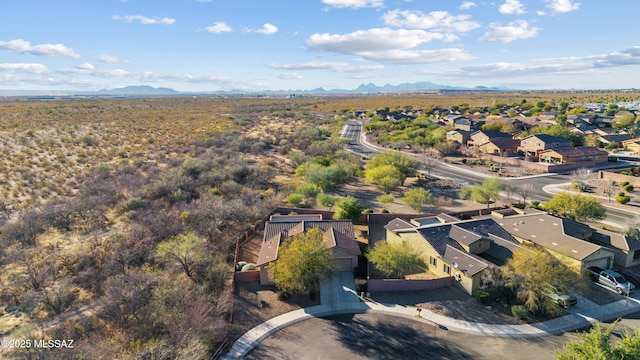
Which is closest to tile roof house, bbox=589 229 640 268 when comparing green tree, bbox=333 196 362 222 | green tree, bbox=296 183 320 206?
green tree, bbox=333 196 362 222

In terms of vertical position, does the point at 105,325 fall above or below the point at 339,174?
below

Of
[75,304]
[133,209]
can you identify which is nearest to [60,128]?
[133,209]

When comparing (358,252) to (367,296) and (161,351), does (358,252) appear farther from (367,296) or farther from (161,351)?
(161,351)

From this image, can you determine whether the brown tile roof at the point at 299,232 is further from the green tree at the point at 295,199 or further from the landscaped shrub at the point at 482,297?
the landscaped shrub at the point at 482,297

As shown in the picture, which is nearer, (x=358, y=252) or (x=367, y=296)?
(x=367, y=296)

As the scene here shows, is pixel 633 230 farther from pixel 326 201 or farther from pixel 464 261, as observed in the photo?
pixel 326 201

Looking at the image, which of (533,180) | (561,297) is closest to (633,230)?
(561,297)

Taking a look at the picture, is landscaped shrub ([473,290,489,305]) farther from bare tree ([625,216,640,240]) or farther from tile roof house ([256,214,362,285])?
bare tree ([625,216,640,240])
